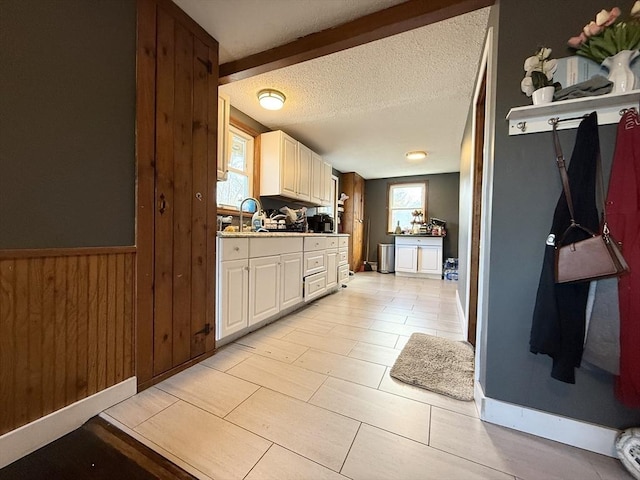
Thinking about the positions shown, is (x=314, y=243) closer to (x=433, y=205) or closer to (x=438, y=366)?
(x=438, y=366)

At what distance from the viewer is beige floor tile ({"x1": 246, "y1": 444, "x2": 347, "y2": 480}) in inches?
A: 36.4

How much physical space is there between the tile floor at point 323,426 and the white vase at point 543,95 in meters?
1.47

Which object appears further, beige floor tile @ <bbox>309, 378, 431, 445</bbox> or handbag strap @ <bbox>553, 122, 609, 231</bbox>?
beige floor tile @ <bbox>309, 378, 431, 445</bbox>

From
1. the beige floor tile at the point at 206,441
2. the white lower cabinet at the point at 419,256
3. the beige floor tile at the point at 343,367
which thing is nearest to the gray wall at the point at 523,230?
the beige floor tile at the point at 343,367

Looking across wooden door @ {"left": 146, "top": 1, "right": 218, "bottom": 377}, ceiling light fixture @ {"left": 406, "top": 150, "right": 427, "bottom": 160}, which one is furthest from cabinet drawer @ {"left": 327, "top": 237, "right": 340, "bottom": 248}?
ceiling light fixture @ {"left": 406, "top": 150, "right": 427, "bottom": 160}

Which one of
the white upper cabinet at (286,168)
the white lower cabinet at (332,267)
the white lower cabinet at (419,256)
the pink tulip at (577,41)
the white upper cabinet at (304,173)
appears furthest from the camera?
the white lower cabinet at (419,256)

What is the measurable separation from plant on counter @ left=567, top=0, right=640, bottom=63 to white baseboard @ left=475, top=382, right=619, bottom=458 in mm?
1513

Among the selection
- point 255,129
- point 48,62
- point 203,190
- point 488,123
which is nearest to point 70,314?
point 203,190

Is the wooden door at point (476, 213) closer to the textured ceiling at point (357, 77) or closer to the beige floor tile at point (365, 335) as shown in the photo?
the textured ceiling at point (357, 77)

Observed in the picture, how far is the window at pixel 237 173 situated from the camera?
2891 mm

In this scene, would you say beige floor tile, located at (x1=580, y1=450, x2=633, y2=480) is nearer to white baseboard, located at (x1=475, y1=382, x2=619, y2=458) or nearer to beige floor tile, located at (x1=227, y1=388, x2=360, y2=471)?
white baseboard, located at (x1=475, y1=382, x2=619, y2=458)

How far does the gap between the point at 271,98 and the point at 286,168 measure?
971mm

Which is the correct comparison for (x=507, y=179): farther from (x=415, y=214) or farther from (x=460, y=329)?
(x=415, y=214)

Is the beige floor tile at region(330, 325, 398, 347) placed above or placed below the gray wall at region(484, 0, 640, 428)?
below
